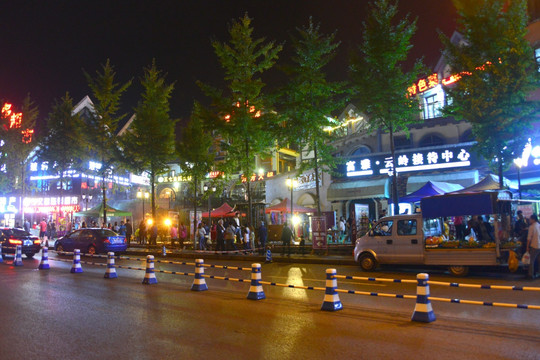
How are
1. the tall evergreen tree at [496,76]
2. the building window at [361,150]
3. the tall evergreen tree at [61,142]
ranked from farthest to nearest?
the tall evergreen tree at [61,142]
the building window at [361,150]
the tall evergreen tree at [496,76]

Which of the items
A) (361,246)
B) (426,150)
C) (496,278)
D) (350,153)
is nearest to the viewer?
(496,278)

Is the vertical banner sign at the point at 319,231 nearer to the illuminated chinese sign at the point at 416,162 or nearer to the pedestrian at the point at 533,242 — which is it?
the illuminated chinese sign at the point at 416,162

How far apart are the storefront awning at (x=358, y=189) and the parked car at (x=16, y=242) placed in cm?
1766

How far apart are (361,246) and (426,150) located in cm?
1230

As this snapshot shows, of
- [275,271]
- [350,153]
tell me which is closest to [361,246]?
[275,271]

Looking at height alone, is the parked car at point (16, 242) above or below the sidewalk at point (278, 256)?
above

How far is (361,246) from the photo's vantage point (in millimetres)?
14758

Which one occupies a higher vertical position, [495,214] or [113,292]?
[495,214]

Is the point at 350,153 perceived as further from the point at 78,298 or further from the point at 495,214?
the point at 78,298

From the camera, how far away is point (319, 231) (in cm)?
1995

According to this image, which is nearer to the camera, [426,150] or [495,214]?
[495,214]

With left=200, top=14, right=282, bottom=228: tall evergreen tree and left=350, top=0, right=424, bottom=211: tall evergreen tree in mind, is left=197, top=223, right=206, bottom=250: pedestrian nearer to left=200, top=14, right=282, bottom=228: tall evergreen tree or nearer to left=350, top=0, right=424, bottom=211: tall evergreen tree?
left=200, top=14, right=282, bottom=228: tall evergreen tree

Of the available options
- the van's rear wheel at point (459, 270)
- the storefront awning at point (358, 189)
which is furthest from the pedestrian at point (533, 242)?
the storefront awning at point (358, 189)

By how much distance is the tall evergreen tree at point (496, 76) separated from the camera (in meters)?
15.4
